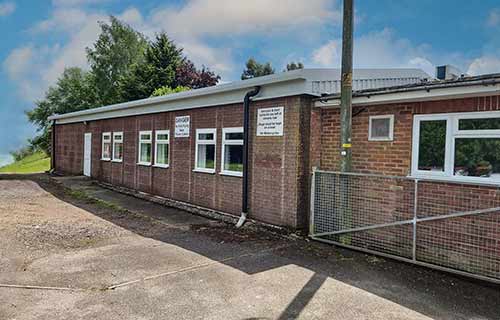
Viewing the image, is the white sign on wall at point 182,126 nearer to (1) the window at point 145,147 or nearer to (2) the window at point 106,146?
(1) the window at point 145,147

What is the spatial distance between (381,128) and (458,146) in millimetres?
1334

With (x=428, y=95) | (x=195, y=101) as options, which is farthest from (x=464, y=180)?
(x=195, y=101)

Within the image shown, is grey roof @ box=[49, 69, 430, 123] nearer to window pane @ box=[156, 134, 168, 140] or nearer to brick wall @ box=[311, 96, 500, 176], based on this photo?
brick wall @ box=[311, 96, 500, 176]

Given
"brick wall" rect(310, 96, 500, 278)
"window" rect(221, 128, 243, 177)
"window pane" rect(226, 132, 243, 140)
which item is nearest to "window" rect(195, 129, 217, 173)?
"window" rect(221, 128, 243, 177)

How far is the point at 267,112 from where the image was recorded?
8.04 m

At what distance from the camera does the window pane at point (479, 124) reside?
5116mm

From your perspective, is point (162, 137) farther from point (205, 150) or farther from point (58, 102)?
point (58, 102)

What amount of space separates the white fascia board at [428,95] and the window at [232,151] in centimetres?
284

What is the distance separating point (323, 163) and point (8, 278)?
5670 mm

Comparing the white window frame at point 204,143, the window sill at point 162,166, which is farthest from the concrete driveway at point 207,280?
the window sill at point 162,166

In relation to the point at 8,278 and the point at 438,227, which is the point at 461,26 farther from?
the point at 8,278

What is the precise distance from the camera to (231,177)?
908 centimetres

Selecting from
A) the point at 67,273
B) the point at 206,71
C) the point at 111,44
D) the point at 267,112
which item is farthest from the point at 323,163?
the point at 111,44

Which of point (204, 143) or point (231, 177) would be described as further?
point (204, 143)
